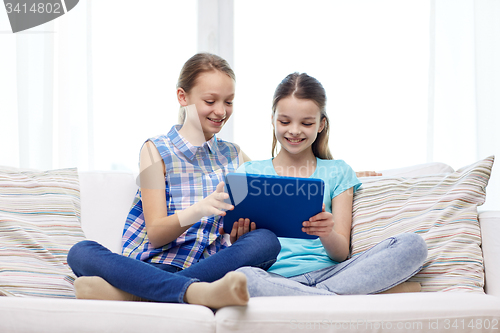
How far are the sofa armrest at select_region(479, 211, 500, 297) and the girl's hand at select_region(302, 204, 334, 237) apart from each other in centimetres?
48

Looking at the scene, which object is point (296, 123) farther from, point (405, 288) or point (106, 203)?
point (106, 203)

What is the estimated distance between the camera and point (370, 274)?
3.50 feet

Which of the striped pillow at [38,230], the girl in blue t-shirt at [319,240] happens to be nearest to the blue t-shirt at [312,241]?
the girl in blue t-shirt at [319,240]

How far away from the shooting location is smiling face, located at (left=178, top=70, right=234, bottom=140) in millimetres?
1397

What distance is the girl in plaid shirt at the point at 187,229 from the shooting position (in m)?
0.96

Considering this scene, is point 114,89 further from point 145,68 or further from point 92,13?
point 92,13

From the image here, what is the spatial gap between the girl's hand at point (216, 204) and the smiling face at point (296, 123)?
0.42 metres

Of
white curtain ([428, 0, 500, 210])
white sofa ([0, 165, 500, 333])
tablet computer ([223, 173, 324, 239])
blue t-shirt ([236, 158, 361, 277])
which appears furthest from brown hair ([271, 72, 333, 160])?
white curtain ([428, 0, 500, 210])

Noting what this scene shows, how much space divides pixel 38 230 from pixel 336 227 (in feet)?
3.17

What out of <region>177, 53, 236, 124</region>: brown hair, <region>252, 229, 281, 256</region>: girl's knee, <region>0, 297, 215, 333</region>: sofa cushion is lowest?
<region>0, 297, 215, 333</region>: sofa cushion

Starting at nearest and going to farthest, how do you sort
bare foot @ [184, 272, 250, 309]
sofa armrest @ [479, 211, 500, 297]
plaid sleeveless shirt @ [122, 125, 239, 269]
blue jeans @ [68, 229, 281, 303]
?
bare foot @ [184, 272, 250, 309], blue jeans @ [68, 229, 281, 303], sofa armrest @ [479, 211, 500, 297], plaid sleeveless shirt @ [122, 125, 239, 269]

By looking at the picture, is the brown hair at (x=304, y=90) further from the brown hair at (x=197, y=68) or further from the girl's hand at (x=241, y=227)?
the girl's hand at (x=241, y=227)

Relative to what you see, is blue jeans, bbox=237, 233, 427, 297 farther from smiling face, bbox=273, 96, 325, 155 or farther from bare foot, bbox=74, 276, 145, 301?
smiling face, bbox=273, 96, 325, 155

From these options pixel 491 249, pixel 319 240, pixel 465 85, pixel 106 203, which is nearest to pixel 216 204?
pixel 319 240
